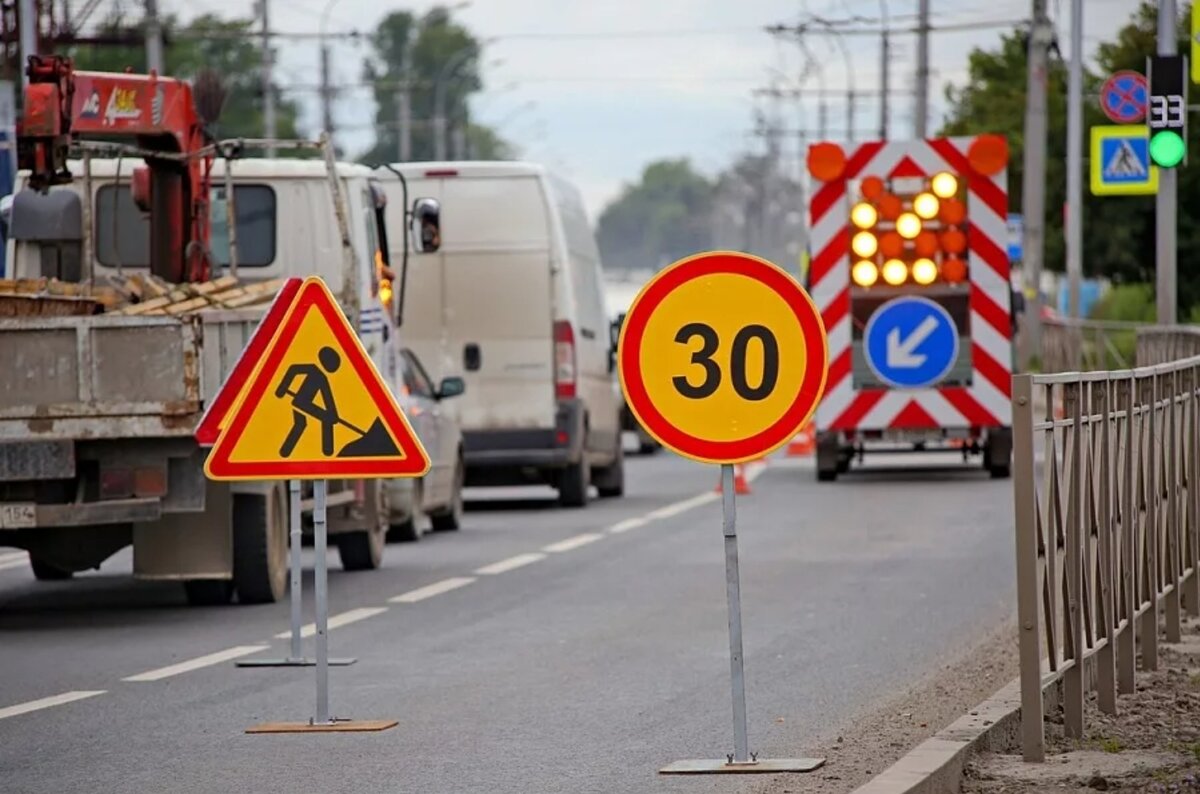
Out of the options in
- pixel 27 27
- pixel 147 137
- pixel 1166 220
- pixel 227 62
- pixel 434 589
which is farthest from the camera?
pixel 227 62

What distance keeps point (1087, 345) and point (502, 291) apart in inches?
809

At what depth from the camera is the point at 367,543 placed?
61.8 feet

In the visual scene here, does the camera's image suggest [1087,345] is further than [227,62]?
No

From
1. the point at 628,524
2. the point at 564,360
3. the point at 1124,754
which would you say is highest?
the point at 564,360

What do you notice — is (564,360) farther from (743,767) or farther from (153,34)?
(153,34)

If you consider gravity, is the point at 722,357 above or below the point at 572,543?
above

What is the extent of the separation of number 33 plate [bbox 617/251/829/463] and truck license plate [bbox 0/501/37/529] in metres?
6.05

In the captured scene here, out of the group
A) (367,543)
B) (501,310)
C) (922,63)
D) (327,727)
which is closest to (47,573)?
(367,543)

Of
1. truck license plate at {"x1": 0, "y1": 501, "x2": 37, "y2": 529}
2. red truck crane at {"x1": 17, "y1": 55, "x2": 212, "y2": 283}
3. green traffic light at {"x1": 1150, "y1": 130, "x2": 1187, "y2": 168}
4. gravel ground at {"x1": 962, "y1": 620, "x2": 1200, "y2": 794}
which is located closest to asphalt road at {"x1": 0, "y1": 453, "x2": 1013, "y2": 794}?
truck license plate at {"x1": 0, "y1": 501, "x2": 37, "y2": 529}

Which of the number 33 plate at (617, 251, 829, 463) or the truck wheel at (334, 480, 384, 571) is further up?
the number 33 plate at (617, 251, 829, 463)

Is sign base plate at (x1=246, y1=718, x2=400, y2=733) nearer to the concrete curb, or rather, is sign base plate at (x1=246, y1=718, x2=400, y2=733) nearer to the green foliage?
the concrete curb

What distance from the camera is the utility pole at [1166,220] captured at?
23438mm

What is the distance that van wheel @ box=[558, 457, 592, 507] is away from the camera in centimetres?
2602

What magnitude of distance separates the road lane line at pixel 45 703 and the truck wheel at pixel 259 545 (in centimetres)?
361
